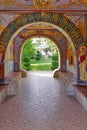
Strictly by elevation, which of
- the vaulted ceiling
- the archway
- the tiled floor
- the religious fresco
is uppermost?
the vaulted ceiling

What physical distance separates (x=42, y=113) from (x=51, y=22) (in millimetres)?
4030

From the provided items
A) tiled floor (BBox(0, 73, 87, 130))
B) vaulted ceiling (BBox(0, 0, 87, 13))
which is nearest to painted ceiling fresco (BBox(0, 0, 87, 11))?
vaulted ceiling (BBox(0, 0, 87, 13))

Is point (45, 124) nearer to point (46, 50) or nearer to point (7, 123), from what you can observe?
point (7, 123)

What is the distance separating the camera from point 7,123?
5.81m

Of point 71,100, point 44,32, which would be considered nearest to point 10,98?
point 71,100

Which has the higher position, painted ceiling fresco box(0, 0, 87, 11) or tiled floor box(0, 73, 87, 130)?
painted ceiling fresco box(0, 0, 87, 11)

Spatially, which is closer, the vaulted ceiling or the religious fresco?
the vaulted ceiling

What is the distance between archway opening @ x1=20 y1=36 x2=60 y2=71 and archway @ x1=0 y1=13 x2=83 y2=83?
7.26m

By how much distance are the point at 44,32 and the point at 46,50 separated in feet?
64.7

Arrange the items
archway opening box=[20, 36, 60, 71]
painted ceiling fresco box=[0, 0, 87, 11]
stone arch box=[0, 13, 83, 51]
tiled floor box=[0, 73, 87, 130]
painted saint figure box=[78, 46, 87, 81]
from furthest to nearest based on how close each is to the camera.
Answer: archway opening box=[20, 36, 60, 71] → painted saint figure box=[78, 46, 87, 81] → stone arch box=[0, 13, 83, 51] → painted ceiling fresco box=[0, 0, 87, 11] → tiled floor box=[0, 73, 87, 130]

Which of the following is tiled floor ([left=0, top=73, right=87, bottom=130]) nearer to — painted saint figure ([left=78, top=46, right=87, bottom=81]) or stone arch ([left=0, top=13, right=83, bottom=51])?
painted saint figure ([left=78, top=46, right=87, bottom=81])

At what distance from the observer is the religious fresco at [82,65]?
9.76m

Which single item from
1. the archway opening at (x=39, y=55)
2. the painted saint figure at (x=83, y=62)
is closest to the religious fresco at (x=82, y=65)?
the painted saint figure at (x=83, y=62)

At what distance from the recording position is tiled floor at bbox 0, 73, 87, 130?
223 inches
